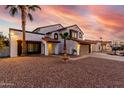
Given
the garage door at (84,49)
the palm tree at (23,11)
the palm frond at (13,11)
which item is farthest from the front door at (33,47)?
the garage door at (84,49)

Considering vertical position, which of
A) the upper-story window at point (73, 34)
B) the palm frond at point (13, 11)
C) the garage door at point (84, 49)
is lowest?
the garage door at point (84, 49)

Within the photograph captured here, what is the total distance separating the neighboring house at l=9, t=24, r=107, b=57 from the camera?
16688mm

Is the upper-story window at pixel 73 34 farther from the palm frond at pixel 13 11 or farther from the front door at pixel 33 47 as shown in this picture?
the palm frond at pixel 13 11

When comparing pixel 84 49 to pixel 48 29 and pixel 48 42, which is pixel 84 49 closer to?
pixel 48 42

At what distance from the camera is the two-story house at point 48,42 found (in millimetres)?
16688

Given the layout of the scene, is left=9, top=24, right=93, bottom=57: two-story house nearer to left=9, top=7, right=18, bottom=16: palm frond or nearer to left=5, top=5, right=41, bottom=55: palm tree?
left=5, top=5, right=41, bottom=55: palm tree

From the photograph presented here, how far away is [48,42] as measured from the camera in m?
19.0

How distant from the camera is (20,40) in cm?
1702

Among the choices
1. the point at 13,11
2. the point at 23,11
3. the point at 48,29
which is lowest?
the point at 48,29

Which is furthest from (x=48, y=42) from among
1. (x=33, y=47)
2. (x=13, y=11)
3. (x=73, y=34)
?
(x=13, y=11)

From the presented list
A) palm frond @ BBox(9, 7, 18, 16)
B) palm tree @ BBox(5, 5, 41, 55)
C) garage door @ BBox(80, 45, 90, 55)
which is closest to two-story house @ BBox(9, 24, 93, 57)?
garage door @ BBox(80, 45, 90, 55)

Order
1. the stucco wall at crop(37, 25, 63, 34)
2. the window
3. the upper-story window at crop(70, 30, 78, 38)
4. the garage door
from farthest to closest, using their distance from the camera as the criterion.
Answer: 1. the stucco wall at crop(37, 25, 63, 34)
2. the upper-story window at crop(70, 30, 78, 38)
3. the garage door
4. the window

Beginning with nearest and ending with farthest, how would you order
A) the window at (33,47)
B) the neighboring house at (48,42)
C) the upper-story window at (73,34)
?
the neighboring house at (48,42) → the window at (33,47) → the upper-story window at (73,34)

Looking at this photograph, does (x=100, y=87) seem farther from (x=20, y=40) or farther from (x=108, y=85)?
(x=20, y=40)
